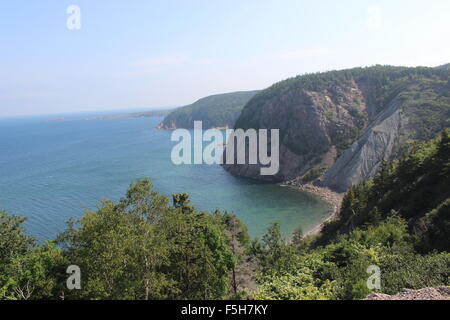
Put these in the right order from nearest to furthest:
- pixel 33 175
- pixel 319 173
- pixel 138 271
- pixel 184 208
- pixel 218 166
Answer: pixel 138 271 → pixel 184 208 → pixel 319 173 → pixel 33 175 → pixel 218 166

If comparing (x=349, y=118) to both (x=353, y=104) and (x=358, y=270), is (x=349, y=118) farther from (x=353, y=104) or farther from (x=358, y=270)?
(x=358, y=270)

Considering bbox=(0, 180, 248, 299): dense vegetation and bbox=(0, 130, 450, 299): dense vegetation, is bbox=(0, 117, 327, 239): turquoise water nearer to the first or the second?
bbox=(0, 130, 450, 299): dense vegetation

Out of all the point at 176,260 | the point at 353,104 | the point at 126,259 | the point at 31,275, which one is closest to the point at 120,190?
the point at 31,275

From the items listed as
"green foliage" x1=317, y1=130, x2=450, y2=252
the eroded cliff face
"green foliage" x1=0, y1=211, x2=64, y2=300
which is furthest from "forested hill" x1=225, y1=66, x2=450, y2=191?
"green foliage" x1=0, y1=211, x2=64, y2=300

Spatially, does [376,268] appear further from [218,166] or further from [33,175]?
[33,175]

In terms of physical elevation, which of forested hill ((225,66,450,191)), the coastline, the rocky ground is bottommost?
the coastline
